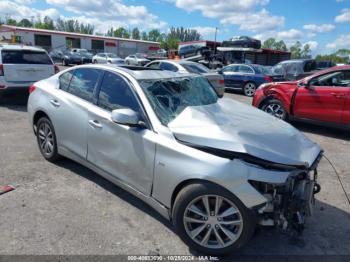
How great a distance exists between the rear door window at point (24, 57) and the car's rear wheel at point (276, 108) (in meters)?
6.46

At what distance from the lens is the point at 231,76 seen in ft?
49.5

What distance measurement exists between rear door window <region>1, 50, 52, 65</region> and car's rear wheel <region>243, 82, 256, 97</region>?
29.1 feet

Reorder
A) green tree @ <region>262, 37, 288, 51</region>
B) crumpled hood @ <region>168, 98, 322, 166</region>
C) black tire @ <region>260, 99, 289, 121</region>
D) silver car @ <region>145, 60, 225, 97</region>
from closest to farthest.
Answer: crumpled hood @ <region>168, 98, 322, 166</region>, black tire @ <region>260, 99, 289, 121</region>, silver car @ <region>145, 60, 225, 97</region>, green tree @ <region>262, 37, 288, 51</region>

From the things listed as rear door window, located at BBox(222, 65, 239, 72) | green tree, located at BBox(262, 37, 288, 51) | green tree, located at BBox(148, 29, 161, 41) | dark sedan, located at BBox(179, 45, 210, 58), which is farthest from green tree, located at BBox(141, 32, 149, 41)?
rear door window, located at BBox(222, 65, 239, 72)

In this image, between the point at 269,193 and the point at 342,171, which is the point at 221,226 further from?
the point at 342,171

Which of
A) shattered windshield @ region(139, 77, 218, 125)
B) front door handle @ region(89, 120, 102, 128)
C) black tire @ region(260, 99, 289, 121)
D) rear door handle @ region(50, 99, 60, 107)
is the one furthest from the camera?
black tire @ region(260, 99, 289, 121)

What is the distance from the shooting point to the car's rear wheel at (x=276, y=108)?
7.84m

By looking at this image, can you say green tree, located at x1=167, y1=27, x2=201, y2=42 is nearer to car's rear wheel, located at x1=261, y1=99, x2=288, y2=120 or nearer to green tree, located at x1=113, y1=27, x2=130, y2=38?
green tree, located at x1=113, y1=27, x2=130, y2=38

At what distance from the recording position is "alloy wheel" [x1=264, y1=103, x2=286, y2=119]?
7906 mm

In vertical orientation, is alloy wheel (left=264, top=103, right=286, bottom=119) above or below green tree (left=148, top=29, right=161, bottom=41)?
below

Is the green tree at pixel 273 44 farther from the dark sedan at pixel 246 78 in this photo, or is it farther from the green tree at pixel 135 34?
the dark sedan at pixel 246 78

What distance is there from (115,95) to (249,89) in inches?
459

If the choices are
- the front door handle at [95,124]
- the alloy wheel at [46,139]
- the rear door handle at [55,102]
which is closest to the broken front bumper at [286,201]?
the front door handle at [95,124]

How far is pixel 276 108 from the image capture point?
805 cm
